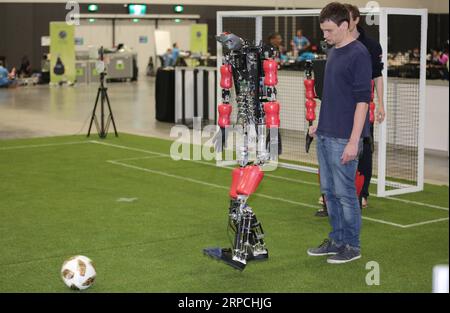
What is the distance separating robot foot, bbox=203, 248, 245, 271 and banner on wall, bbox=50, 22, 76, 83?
20724 millimetres

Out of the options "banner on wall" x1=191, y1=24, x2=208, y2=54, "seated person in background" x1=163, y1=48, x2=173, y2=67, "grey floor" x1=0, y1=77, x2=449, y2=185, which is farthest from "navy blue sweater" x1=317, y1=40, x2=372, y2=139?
"seated person in background" x1=163, y1=48, x2=173, y2=67

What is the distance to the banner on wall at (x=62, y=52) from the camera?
25797 millimetres

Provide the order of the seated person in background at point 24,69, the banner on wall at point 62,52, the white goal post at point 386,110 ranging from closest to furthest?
1. the white goal post at point 386,110
2. the banner on wall at point 62,52
3. the seated person in background at point 24,69

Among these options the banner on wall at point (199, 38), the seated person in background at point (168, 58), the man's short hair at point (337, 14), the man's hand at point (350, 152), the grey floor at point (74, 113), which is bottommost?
the grey floor at point (74, 113)

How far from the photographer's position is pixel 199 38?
28.8m

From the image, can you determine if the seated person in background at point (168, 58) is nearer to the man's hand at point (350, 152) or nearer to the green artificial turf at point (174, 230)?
the green artificial turf at point (174, 230)

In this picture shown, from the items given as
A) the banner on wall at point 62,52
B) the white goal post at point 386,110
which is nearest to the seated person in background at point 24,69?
the banner on wall at point 62,52

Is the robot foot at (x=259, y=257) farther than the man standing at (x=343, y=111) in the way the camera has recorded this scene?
Yes

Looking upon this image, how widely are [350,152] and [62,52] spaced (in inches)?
854

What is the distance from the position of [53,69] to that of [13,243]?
798 inches

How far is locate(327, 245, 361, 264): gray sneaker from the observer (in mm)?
6027

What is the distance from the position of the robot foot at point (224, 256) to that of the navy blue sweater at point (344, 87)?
115 centimetres

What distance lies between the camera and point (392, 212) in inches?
316
